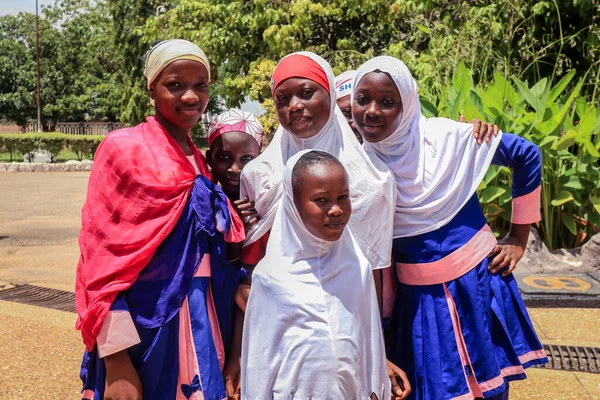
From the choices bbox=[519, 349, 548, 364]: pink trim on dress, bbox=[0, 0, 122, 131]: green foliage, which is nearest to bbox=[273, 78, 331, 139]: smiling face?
bbox=[519, 349, 548, 364]: pink trim on dress

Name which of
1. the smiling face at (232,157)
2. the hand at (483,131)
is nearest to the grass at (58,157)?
the smiling face at (232,157)

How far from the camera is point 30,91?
3931cm

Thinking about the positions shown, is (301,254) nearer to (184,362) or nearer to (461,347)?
(184,362)

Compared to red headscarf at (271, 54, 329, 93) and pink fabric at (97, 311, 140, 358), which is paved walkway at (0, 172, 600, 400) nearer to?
pink fabric at (97, 311, 140, 358)

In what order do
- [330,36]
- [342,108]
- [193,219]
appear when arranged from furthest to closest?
[330,36] < [342,108] < [193,219]

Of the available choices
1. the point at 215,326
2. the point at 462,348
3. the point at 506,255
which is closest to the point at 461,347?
the point at 462,348

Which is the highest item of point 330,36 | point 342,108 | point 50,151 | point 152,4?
point 152,4

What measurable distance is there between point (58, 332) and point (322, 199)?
11.7 ft

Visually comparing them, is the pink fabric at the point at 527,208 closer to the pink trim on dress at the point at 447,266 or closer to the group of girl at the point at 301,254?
the group of girl at the point at 301,254

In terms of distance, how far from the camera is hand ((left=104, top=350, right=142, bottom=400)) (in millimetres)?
2078

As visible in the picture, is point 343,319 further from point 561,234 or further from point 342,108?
point 561,234

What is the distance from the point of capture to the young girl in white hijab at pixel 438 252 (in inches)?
91.1

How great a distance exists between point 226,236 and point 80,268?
0.52m

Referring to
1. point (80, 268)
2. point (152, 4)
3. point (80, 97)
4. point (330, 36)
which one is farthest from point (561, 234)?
point (80, 97)
